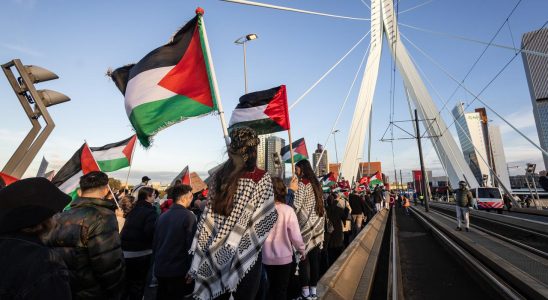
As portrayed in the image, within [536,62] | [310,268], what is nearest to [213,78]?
[310,268]

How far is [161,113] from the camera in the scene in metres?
4.43

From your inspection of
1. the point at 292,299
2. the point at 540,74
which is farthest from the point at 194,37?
the point at 540,74

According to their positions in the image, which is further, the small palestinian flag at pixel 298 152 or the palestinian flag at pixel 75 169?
the small palestinian flag at pixel 298 152

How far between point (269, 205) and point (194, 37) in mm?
3382

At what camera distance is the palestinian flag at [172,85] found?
4426 millimetres

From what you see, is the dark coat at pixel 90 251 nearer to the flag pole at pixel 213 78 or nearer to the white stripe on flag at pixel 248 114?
the flag pole at pixel 213 78

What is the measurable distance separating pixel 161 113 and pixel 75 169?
2.16m

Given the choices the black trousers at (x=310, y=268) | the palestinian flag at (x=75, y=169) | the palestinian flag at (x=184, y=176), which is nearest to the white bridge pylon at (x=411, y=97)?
the palestinian flag at (x=184, y=176)

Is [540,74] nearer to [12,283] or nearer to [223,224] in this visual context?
Result: [223,224]

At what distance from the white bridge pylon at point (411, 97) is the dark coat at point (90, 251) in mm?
18605

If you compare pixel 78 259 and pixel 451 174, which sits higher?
pixel 451 174

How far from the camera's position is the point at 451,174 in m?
21.6

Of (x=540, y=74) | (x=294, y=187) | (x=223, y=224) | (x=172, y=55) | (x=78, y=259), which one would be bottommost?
(x=78, y=259)

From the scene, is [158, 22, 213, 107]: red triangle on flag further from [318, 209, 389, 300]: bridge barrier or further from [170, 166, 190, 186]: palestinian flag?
[170, 166, 190, 186]: palestinian flag
